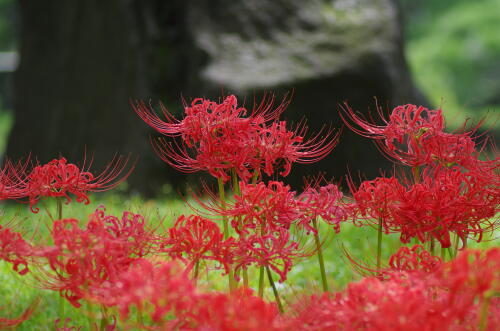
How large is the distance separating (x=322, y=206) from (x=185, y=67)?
4.31 m

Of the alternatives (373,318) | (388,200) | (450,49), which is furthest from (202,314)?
(450,49)

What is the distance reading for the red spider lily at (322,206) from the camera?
5.48 ft

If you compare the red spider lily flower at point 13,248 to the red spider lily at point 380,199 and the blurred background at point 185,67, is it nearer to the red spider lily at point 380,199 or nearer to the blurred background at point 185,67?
the red spider lily at point 380,199

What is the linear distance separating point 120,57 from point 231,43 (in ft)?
5.99

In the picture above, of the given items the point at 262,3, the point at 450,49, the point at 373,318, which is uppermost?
the point at 450,49

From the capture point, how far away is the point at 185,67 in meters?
5.80

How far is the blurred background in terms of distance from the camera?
524 cm

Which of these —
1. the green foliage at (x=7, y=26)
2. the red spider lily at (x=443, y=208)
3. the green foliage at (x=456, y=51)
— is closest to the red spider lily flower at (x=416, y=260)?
the red spider lily at (x=443, y=208)

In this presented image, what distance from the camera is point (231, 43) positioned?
554 cm

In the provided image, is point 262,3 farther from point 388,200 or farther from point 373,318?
point 373,318

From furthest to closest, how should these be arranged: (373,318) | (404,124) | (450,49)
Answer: (450,49) → (404,124) → (373,318)

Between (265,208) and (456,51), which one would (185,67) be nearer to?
(265,208)

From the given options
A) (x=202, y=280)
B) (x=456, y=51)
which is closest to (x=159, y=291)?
(x=202, y=280)

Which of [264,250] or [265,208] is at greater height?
[265,208]
